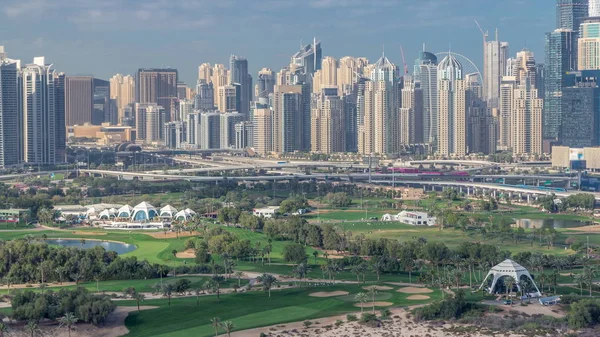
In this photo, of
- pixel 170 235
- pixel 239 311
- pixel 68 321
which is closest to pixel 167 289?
pixel 239 311

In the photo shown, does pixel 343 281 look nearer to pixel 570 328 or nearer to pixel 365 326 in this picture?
pixel 365 326

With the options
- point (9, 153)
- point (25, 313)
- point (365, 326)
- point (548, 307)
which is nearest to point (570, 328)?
point (548, 307)

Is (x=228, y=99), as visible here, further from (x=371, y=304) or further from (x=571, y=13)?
(x=371, y=304)

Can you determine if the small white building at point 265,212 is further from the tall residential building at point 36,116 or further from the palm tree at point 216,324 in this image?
the tall residential building at point 36,116

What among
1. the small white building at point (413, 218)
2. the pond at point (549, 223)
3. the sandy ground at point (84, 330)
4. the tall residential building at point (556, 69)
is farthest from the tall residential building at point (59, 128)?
the sandy ground at point (84, 330)

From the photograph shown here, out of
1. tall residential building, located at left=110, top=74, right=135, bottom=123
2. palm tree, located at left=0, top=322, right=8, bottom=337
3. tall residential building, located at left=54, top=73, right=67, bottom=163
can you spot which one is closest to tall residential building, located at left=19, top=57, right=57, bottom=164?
tall residential building, located at left=54, top=73, right=67, bottom=163

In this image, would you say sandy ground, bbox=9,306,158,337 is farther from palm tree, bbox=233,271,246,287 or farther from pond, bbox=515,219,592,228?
pond, bbox=515,219,592,228
